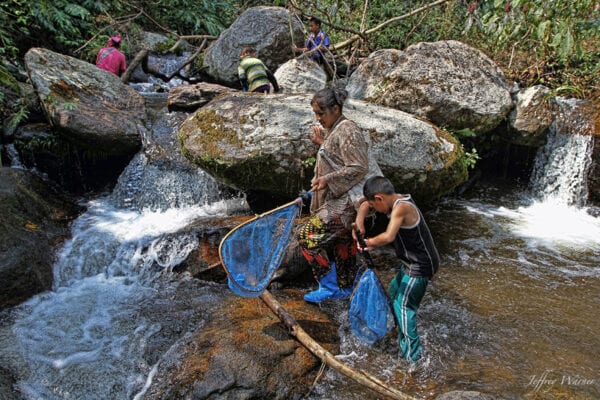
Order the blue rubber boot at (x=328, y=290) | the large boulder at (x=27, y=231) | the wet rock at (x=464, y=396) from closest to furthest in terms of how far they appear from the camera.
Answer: the wet rock at (x=464, y=396) → the blue rubber boot at (x=328, y=290) → the large boulder at (x=27, y=231)

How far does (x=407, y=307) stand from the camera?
3.45 m

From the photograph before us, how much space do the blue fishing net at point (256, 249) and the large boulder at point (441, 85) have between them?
174 inches

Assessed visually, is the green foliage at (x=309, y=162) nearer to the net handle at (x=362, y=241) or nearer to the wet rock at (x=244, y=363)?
the net handle at (x=362, y=241)

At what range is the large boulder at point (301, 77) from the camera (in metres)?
8.64

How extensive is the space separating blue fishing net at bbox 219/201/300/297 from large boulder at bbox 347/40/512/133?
4418 millimetres

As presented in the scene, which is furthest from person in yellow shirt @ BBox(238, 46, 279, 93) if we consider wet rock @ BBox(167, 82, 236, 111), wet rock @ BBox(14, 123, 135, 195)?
wet rock @ BBox(14, 123, 135, 195)

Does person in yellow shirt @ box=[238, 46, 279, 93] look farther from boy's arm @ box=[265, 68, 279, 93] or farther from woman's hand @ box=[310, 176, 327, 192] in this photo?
woman's hand @ box=[310, 176, 327, 192]

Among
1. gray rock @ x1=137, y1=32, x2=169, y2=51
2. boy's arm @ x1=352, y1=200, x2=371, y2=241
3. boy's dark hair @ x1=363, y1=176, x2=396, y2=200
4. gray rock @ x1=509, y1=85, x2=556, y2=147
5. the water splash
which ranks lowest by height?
the water splash

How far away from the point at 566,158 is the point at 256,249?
731cm

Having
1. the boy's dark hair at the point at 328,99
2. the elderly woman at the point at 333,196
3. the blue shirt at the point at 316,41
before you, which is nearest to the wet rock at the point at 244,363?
the elderly woman at the point at 333,196

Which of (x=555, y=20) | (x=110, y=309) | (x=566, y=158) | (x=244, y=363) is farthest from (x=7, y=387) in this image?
(x=566, y=158)

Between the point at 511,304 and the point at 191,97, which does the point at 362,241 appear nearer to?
the point at 511,304

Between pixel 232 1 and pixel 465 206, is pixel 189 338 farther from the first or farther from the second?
pixel 232 1

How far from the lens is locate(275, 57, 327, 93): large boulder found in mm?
8641
